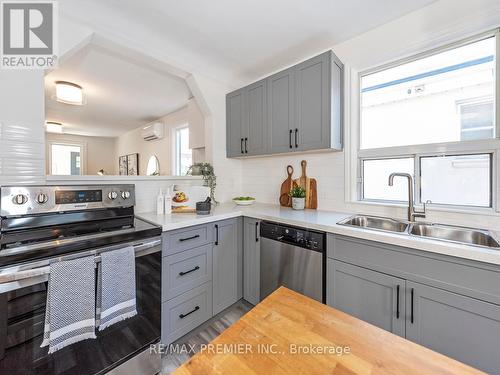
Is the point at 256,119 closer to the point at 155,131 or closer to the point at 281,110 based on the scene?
the point at 281,110

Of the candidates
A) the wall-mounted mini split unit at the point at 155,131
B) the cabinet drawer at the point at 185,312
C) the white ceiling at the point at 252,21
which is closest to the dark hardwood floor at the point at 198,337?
the cabinet drawer at the point at 185,312

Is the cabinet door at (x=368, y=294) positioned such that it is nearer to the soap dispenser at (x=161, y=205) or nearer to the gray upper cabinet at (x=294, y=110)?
the gray upper cabinet at (x=294, y=110)

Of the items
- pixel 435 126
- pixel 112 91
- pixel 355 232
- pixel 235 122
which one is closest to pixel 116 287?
pixel 355 232

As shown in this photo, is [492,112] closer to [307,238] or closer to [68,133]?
[307,238]

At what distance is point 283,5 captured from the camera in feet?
5.07

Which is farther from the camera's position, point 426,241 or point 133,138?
point 133,138

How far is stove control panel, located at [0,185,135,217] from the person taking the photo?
3.60 ft

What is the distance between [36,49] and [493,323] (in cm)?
300

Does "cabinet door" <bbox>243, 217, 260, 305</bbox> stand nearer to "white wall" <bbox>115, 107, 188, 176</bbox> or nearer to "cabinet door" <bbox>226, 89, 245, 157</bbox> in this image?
"cabinet door" <bbox>226, 89, 245, 157</bbox>

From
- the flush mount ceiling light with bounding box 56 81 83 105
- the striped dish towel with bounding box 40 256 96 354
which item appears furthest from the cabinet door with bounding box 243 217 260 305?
the flush mount ceiling light with bounding box 56 81 83 105

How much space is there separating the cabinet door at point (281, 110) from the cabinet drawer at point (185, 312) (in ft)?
4.66

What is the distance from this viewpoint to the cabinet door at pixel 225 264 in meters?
1.82

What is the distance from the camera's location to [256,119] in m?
2.31

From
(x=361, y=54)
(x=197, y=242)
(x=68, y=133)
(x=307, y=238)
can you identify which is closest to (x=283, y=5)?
(x=361, y=54)
